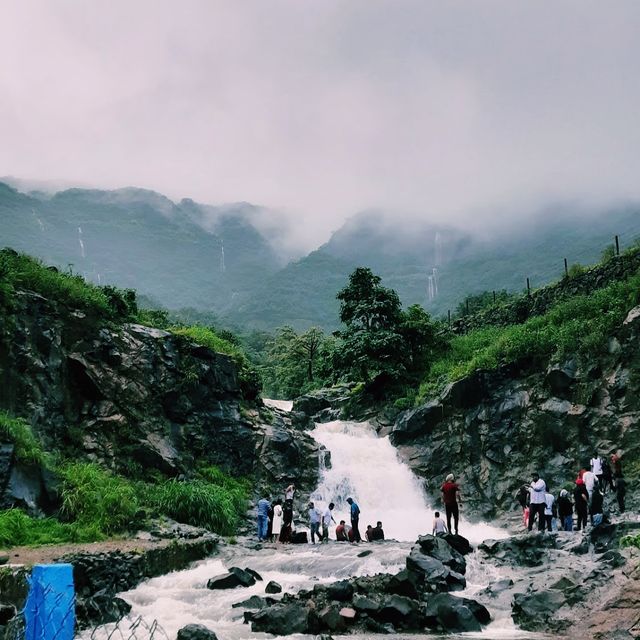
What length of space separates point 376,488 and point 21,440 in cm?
1622

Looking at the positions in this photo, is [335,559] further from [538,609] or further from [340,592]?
[538,609]

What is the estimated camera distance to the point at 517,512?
23.5 meters

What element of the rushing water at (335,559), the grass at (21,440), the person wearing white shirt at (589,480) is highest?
the grass at (21,440)

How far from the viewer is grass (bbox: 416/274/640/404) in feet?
81.6

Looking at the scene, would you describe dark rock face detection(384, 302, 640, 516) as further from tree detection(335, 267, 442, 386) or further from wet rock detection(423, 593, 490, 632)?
wet rock detection(423, 593, 490, 632)

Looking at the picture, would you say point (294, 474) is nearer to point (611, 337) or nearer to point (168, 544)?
point (168, 544)

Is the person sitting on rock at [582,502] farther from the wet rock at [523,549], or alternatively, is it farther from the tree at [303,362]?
the tree at [303,362]

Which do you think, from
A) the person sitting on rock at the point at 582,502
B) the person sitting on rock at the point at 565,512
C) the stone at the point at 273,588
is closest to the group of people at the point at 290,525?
the person sitting on rock at the point at 565,512

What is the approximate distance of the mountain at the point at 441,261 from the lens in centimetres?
12194

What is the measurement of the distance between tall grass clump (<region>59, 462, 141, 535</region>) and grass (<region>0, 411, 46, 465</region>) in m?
1.15

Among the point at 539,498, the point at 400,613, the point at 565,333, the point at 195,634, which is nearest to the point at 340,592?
the point at 400,613

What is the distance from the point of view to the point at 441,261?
16962 centimetres

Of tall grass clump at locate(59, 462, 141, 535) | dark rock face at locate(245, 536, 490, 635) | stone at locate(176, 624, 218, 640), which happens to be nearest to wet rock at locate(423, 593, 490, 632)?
dark rock face at locate(245, 536, 490, 635)

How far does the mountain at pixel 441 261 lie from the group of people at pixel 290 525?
90308 mm
